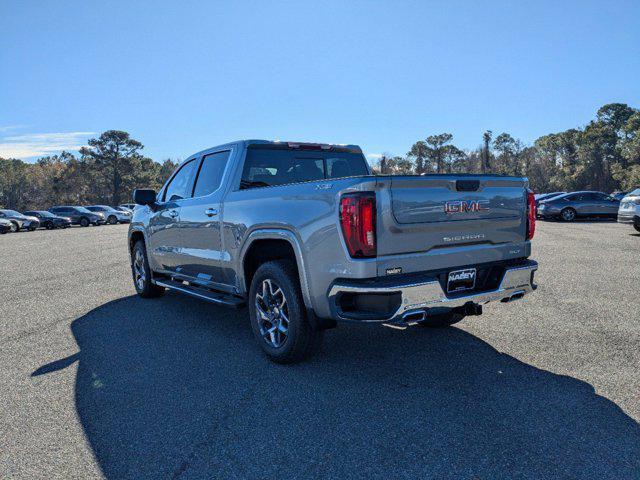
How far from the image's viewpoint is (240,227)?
4414mm

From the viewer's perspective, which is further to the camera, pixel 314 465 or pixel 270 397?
pixel 270 397

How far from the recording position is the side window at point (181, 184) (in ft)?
19.3

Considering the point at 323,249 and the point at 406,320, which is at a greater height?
the point at 323,249

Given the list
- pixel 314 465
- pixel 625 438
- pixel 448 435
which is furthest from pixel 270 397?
pixel 625 438

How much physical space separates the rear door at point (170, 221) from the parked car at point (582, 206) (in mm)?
22327

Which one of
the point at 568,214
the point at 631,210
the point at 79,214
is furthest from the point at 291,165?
the point at 79,214

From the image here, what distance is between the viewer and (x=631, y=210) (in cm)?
1480

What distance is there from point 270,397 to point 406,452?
114 centimetres

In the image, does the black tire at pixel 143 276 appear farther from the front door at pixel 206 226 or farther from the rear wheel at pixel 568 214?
the rear wheel at pixel 568 214

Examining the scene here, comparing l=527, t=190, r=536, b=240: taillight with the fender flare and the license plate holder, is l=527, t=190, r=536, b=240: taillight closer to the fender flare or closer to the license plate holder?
the license plate holder

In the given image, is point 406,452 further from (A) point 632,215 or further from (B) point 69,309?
(A) point 632,215

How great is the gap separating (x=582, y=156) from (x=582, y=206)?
163 feet

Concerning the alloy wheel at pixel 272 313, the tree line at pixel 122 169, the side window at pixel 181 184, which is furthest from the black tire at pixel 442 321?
the tree line at pixel 122 169

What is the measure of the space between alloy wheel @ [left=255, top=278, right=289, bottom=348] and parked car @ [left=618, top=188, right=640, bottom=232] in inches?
570
